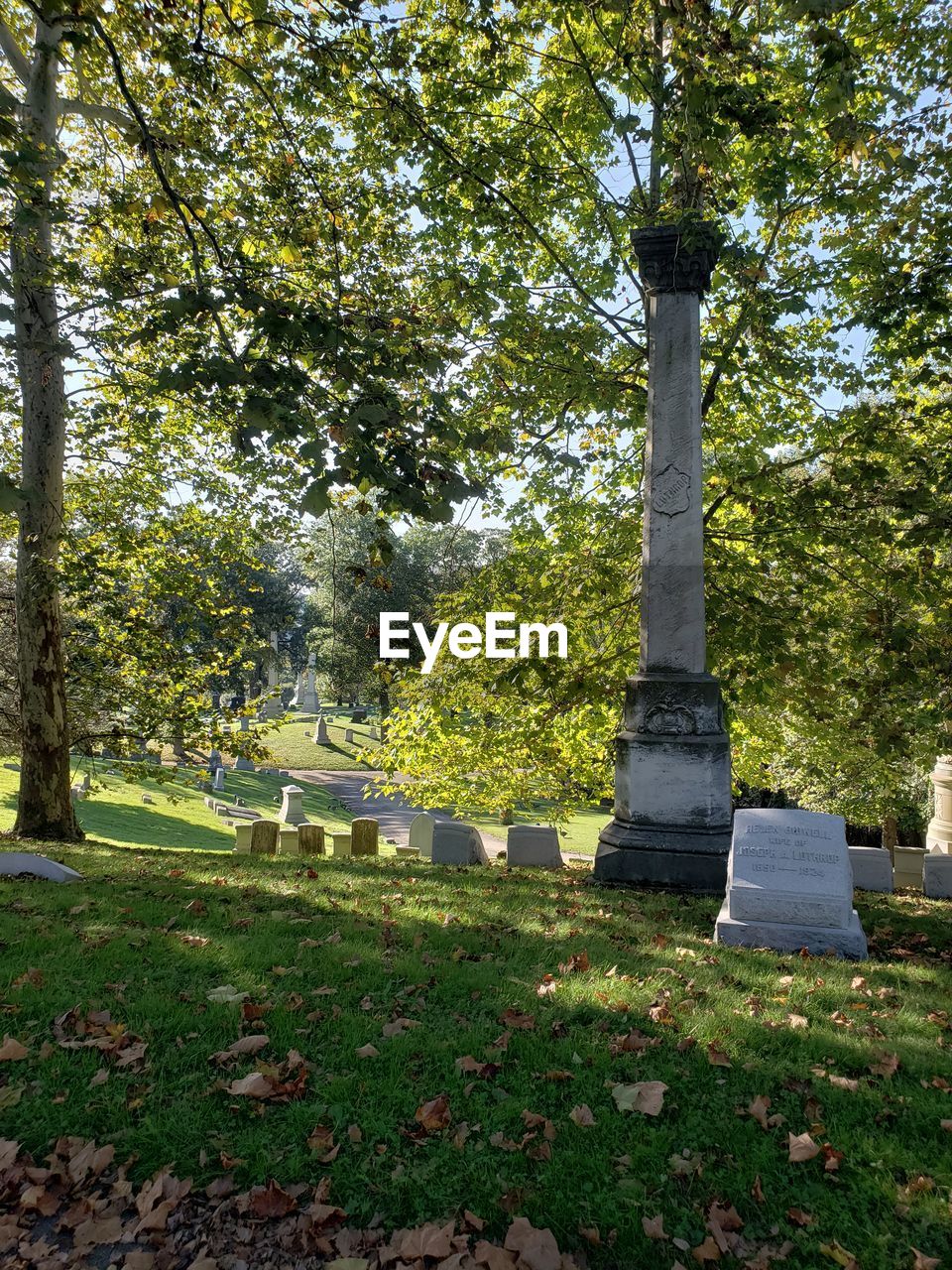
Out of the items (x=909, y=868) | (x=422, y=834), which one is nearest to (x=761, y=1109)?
(x=422, y=834)

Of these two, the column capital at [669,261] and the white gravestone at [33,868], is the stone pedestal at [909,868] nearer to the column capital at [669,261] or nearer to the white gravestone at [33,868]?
the column capital at [669,261]

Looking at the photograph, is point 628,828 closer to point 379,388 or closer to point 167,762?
point 379,388

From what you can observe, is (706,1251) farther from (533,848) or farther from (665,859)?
(533,848)

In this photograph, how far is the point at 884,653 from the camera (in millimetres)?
8656

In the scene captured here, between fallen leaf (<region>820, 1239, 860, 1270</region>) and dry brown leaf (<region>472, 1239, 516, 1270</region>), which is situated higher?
fallen leaf (<region>820, 1239, 860, 1270</region>)

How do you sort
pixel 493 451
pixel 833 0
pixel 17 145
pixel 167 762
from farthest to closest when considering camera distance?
pixel 167 762, pixel 17 145, pixel 493 451, pixel 833 0

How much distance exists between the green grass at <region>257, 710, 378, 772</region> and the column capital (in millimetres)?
26060

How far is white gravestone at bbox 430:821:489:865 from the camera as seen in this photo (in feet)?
35.3

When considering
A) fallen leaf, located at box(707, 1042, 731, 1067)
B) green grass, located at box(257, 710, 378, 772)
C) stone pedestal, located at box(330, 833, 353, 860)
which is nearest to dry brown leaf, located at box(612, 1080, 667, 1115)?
fallen leaf, located at box(707, 1042, 731, 1067)

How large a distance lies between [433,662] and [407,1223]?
28.3 feet

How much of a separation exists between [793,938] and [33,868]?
6.74 metres

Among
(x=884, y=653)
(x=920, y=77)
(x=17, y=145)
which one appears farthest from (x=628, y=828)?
(x=920, y=77)

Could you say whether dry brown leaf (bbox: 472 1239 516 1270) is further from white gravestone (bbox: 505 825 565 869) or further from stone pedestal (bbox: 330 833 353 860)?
stone pedestal (bbox: 330 833 353 860)

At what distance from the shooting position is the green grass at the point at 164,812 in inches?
718
